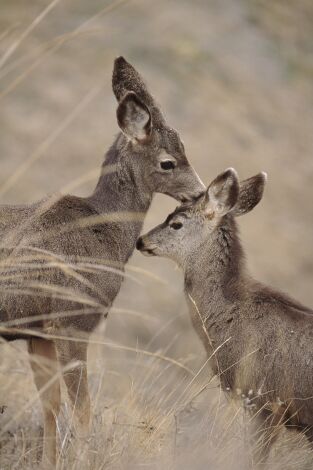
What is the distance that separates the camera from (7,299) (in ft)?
25.4

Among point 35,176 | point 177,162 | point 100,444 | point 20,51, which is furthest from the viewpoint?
point 20,51

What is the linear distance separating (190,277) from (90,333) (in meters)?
1.08

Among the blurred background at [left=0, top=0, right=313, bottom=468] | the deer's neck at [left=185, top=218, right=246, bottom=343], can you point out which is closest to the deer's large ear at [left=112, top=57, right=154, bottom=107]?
the deer's neck at [left=185, top=218, right=246, bottom=343]

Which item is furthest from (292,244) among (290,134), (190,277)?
(190,277)

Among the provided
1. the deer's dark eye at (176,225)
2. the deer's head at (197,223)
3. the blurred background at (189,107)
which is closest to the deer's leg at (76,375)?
the deer's head at (197,223)

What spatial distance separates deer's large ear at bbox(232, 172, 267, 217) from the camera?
9203 millimetres

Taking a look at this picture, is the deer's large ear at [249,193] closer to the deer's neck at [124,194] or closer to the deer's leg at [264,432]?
the deer's neck at [124,194]

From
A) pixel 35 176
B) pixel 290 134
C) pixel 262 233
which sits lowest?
pixel 35 176

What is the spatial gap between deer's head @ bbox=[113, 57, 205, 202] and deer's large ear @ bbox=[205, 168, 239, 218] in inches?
4.7

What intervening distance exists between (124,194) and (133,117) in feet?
1.82

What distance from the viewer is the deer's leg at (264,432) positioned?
762cm

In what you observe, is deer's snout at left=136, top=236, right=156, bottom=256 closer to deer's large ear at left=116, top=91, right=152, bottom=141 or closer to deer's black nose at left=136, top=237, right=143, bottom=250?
deer's black nose at left=136, top=237, right=143, bottom=250

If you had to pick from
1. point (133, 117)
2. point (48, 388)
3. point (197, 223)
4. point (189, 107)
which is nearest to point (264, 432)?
point (48, 388)

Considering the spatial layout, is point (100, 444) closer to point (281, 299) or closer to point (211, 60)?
point (281, 299)
